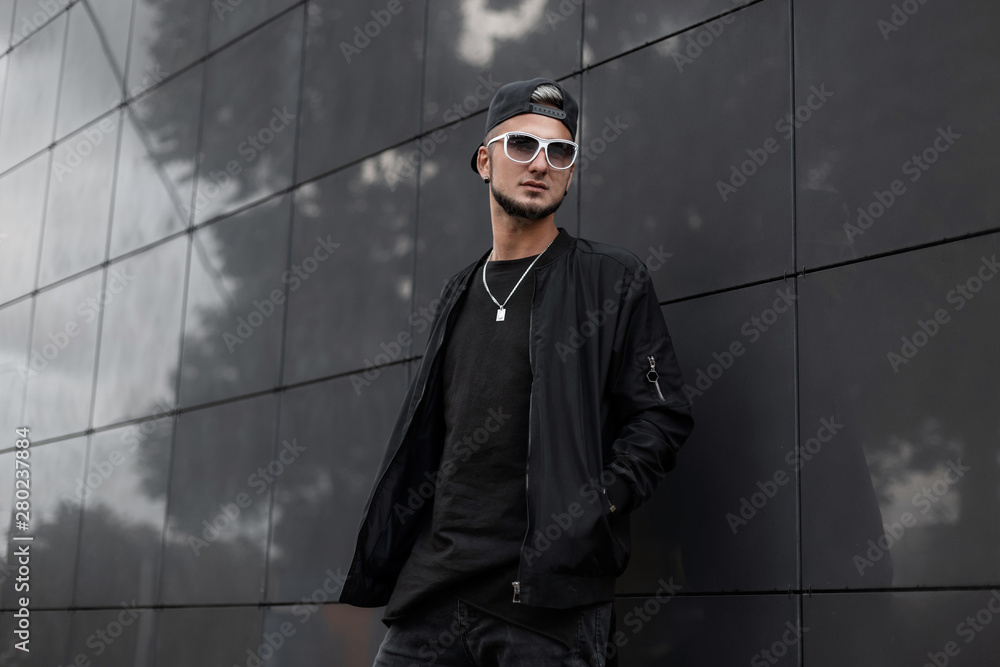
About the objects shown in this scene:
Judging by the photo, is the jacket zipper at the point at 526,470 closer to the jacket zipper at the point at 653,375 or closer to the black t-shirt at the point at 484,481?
the black t-shirt at the point at 484,481

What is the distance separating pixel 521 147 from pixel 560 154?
0.45 feet

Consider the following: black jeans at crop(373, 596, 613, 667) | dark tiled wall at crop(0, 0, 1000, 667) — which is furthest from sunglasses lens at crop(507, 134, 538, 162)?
black jeans at crop(373, 596, 613, 667)

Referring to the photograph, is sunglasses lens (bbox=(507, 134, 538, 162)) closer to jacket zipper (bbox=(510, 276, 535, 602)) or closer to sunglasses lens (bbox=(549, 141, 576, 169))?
sunglasses lens (bbox=(549, 141, 576, 169))

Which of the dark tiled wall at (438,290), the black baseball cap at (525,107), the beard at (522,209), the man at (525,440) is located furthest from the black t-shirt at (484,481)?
the dark tiled wall at (438,290)

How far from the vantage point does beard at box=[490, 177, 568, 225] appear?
12.9 ft

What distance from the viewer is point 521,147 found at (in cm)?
396

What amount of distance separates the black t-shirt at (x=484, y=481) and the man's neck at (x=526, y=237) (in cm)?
5

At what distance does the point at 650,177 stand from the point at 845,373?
1.23m

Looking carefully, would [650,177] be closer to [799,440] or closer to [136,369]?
[799,440]

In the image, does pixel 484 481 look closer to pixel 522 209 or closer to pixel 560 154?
pixel 522 209

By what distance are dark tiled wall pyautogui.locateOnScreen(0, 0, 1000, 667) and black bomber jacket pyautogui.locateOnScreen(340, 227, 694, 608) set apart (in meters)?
0.55

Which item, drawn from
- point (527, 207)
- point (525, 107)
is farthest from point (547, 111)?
point (527, 207)

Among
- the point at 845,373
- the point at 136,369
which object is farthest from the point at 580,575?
the point at 136,369

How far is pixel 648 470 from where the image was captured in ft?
11.5
